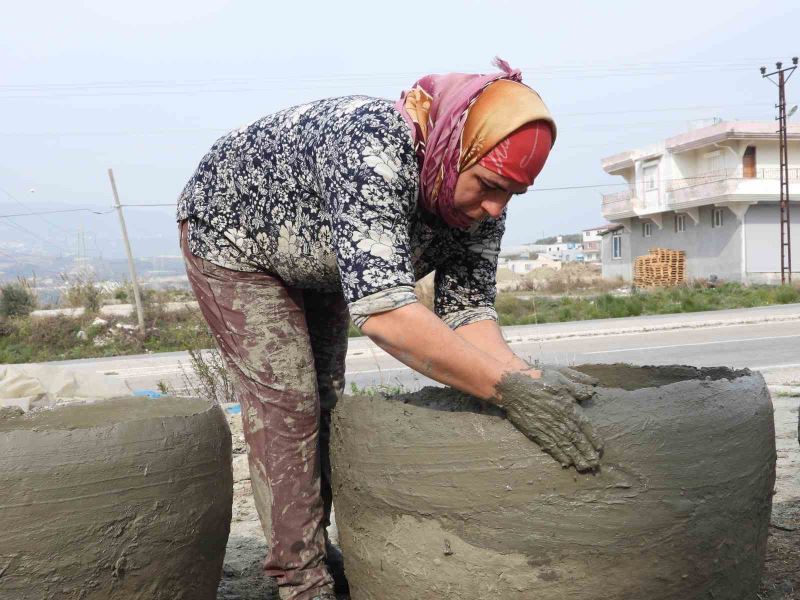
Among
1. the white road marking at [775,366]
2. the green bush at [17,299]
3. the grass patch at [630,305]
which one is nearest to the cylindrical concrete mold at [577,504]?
the white road marking at [775,366]

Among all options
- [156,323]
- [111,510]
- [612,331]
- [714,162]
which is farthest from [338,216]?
[714,162]

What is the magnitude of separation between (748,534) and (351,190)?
51.4 inches

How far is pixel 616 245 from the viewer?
35938mm

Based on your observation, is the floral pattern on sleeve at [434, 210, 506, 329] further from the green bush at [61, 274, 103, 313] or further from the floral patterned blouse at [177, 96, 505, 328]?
the green bush at [61, 274, 103, 313]

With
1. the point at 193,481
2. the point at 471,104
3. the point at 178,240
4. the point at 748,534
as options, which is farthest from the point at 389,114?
the point at 748,534

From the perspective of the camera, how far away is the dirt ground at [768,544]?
2.81 metres

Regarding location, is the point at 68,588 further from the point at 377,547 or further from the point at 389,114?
the point at 389,114

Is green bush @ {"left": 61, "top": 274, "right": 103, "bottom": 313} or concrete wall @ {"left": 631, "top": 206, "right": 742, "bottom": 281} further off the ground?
green bush @ {"left": 61, "top": 274, "right": 103, "bottom": 313}

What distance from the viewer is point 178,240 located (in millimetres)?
2625

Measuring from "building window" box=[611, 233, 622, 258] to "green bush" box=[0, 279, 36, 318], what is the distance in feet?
81.3

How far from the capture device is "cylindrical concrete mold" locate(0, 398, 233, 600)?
2.15m

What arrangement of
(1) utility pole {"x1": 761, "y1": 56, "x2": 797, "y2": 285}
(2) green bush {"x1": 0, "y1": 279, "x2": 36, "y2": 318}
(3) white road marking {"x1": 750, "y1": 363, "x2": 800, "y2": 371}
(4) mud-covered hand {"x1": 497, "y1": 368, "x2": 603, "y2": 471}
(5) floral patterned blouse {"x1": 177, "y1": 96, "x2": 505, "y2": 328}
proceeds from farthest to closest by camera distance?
1. (1) utility pole {"x1": 761, "y1": 56, "x2": 797, "y2": 285}
2. (2) green bush {"x1": 0, "y1": 279, "x2": 36, "y2": 318}
3. (3) white road marking {"x1": 750, "y1": 363, "x2": 800, "y2": 371}
4. (5) floral patterned blouse {"x1": 177, "y1": 96, "x2": 505, "y2": 328}
5. (4) mud-covered hand {"x1": 497, "y1": 368, "x2": 603, "y2": 471}

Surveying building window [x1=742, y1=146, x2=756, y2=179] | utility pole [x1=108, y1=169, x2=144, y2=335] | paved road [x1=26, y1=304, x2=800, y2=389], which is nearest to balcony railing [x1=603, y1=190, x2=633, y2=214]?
building window [x1=742, y1=146, x2=756, y2=179]

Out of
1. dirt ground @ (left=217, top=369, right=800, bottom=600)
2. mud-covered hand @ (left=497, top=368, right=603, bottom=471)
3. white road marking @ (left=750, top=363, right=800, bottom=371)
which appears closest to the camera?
mud-covered hand @ (left=497, top=368, right=603, bottom=471)
